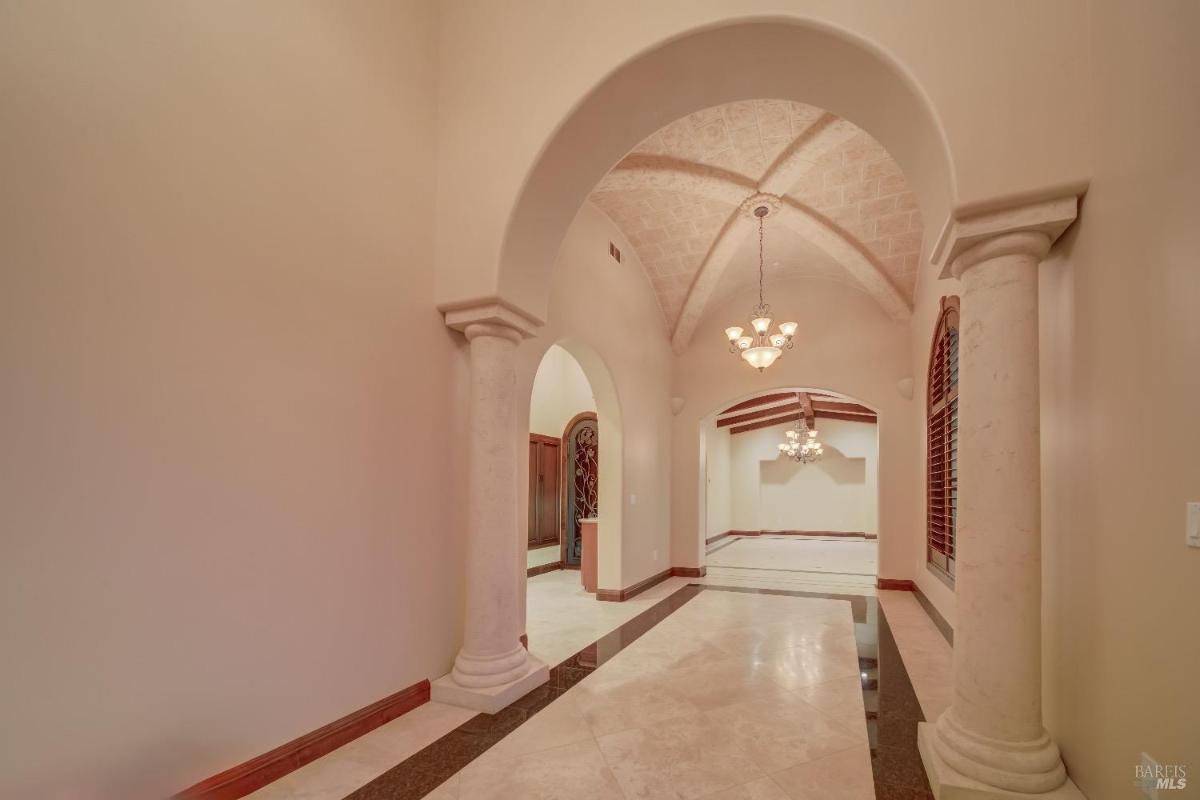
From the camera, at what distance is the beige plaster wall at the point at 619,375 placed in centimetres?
555

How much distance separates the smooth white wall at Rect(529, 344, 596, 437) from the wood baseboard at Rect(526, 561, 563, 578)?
7.00 ft

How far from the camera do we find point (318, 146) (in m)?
3.00

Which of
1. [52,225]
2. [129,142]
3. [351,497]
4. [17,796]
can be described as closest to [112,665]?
[17,796]

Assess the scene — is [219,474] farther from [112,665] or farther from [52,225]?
[52,225]

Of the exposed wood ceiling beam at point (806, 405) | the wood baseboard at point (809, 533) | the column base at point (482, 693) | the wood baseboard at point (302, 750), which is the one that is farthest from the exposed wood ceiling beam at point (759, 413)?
the wood baseboard at point (302, 750)

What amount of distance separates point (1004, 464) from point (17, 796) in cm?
382

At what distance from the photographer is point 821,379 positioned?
7828 mm

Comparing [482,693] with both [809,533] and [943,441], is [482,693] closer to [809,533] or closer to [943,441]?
[943,441]

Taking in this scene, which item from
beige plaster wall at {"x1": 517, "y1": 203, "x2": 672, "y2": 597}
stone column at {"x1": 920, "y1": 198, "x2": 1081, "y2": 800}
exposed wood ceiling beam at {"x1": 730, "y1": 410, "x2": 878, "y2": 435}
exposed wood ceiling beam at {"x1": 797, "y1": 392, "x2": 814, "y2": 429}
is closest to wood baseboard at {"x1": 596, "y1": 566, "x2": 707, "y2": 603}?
beige plaster wall at {"x1": 517, "y1": 203, "x2": 672, "y2": 597}

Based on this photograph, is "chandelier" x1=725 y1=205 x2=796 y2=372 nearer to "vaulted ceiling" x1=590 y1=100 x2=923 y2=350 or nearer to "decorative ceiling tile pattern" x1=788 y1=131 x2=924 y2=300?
"vaulted ceiling" x1=590 y1=100 x2=923 y2=350

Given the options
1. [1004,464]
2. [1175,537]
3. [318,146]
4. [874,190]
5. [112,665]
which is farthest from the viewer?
[874,190]

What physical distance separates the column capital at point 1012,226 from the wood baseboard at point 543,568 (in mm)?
7329

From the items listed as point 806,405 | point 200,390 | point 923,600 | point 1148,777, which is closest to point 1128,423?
point 1148,777

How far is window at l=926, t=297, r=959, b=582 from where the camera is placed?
5129 mm
